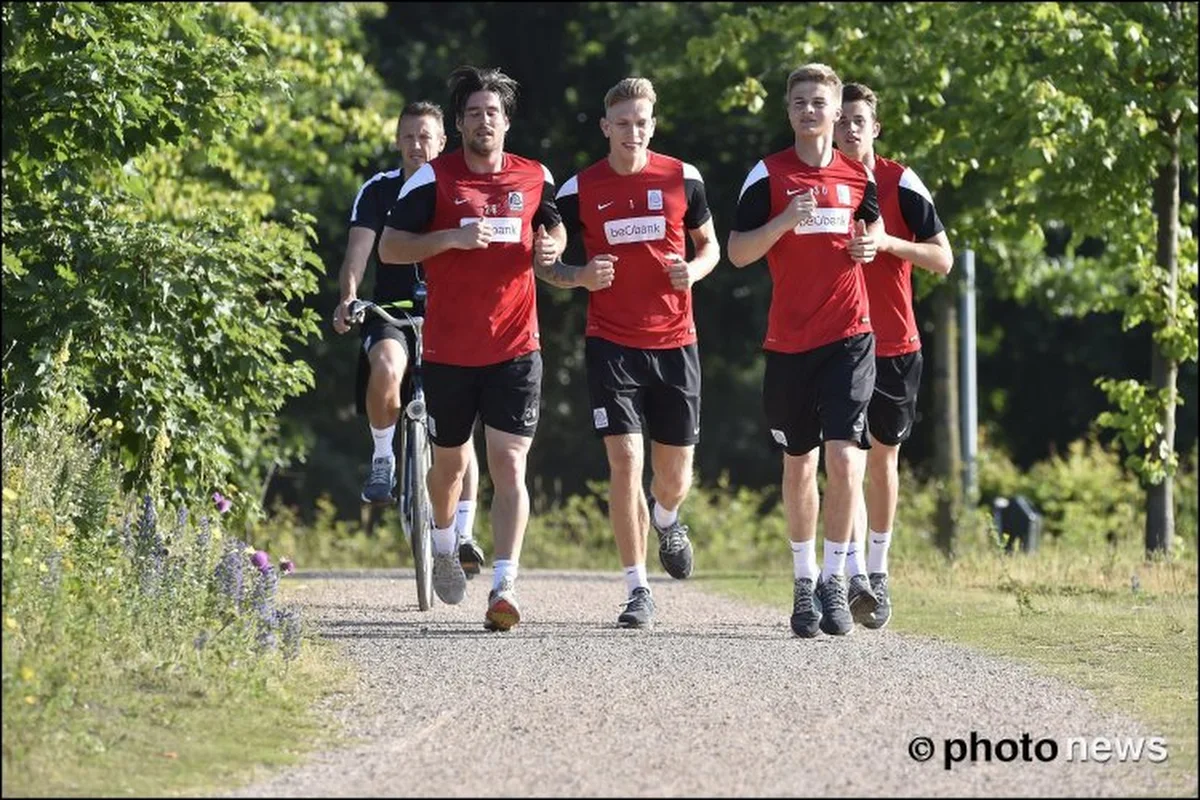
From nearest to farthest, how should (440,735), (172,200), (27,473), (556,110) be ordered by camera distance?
1. (440,735)
2. (27,473)
3. (172,200)
4. (556,110)

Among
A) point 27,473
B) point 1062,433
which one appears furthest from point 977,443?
point 27,473

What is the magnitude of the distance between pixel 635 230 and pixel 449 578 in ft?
6.02

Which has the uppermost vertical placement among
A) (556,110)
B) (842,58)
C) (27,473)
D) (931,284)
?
(556,110)

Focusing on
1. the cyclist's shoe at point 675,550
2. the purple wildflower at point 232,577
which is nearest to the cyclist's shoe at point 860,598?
the cyclist's shoe at point 675,550

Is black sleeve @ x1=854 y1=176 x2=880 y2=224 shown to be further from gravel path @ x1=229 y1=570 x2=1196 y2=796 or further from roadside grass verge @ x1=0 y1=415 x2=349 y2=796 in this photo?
roadside grass verge @ x1=0 y1=415 x2=349 y2=796

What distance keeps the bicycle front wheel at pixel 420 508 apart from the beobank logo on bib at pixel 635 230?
156 cm

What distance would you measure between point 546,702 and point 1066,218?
9769 millimetres

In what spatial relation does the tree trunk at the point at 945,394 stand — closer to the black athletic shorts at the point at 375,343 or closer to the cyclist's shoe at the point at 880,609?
the black athletic shorts at the point at 375,343

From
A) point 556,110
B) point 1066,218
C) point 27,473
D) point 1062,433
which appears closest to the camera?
point 27,473

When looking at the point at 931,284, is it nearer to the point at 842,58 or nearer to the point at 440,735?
the point at 842,58

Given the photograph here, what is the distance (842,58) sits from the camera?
17734mm

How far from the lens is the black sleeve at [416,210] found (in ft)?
33.6

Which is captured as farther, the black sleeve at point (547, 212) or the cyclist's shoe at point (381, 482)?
the cyclist's shoe at point (381, 482)

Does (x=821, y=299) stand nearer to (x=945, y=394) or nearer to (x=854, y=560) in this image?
(x=854, y=560)
